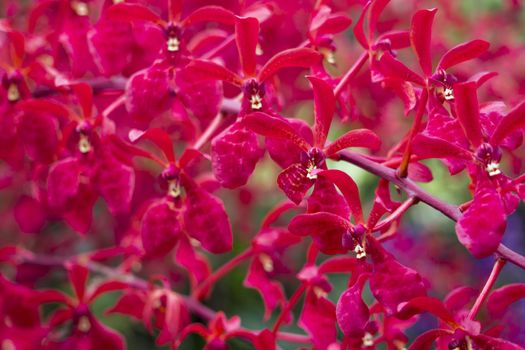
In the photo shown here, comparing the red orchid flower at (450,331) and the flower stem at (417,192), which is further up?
the flower stem at (417,192)

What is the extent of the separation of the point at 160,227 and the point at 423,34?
0.32 meters

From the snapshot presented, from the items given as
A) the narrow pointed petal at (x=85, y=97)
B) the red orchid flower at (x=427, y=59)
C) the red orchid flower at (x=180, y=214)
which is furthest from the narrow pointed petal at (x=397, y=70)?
the narrow pointed petal at (x=85, y=97)

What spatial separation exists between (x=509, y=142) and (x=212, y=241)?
0.96ft

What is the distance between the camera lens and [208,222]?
743mm

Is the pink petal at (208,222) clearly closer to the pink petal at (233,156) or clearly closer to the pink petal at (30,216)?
the pink petal at (233,156)

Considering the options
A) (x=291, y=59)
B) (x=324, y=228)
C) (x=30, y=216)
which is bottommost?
(x=30, y=216)

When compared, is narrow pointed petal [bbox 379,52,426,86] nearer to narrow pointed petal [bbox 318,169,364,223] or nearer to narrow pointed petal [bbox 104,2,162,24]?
narrow pointed petal [bbox 318,169,364,223]

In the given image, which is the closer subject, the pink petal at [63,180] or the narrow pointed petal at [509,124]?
the narrow pointed petal at [509,124]

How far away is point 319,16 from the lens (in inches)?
30.5

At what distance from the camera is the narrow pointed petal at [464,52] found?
25.7 inches

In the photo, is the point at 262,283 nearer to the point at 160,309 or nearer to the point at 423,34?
the point at 160,309

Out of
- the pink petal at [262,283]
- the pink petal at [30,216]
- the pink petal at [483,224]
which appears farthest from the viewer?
the pink petal at [30,216]

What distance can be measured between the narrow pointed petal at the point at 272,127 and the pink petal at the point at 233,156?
20 millimetres

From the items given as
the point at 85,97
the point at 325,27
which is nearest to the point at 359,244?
the point at 325,27
